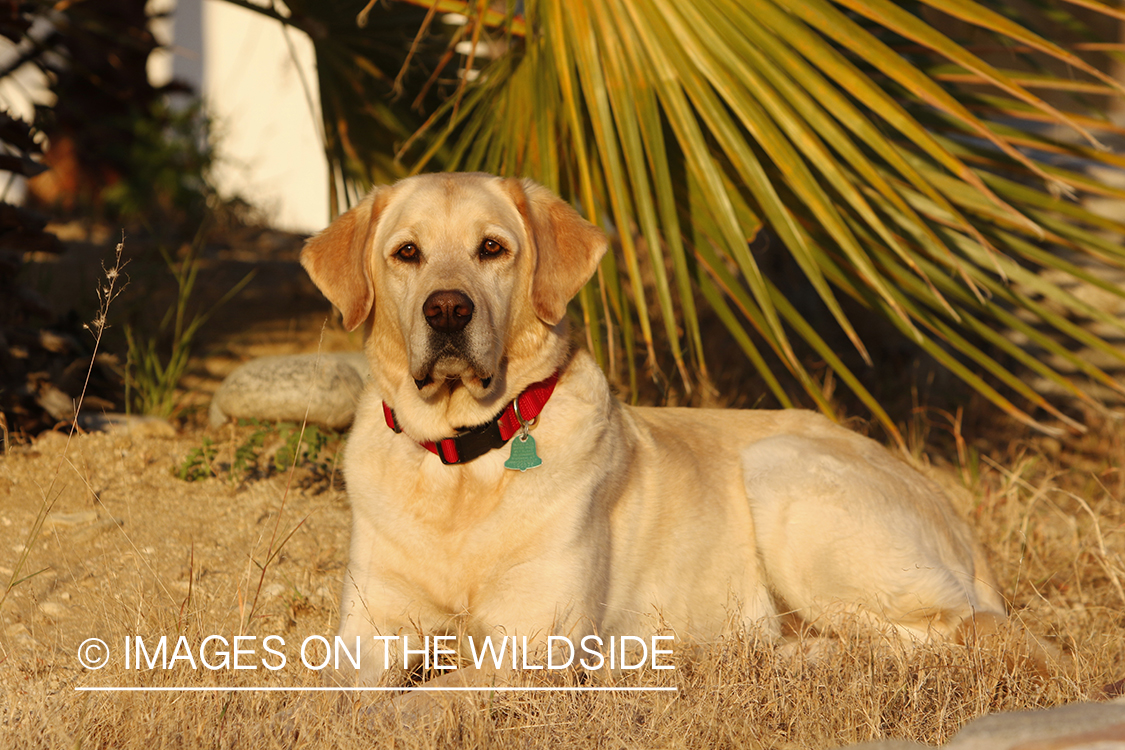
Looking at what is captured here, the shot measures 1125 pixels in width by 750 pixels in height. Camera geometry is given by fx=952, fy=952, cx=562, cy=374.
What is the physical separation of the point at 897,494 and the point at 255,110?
8248 millimetres

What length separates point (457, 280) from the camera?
8.38 feet

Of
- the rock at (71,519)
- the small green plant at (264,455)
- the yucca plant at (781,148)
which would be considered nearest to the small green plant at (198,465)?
the small green plant at (264,455)

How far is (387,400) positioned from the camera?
9.23ft

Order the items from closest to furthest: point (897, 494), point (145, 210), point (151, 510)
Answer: point (897, 494), point (151, 510), point (145, 210)

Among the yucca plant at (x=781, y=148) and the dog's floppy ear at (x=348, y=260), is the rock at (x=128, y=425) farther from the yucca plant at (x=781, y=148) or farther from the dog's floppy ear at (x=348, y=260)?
the yucca plant at (x=781, y=148)

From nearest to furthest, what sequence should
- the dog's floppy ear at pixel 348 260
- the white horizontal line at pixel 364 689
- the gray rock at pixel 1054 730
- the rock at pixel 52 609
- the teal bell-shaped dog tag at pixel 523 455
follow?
the gray rock at pixel 1054 730 → the white horizontal line at pixel 364 689 → the teal bell-shaped dog tag at pixel 523 455 → the dog's floppy ear at pixel 348 260 → the rock at pixel 52 609

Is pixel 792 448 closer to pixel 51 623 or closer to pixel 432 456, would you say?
pixel 432 456

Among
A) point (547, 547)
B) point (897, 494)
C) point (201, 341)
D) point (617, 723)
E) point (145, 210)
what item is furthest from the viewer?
point (145, 210)

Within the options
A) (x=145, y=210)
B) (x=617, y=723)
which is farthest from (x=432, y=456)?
(x=145, y=210)

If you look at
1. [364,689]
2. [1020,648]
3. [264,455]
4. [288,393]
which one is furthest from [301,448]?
[1020,648]

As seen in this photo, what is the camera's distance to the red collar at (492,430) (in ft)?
8.69

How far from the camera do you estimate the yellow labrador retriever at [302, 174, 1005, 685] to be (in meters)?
2.57

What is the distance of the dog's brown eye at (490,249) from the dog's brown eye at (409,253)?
175 mm

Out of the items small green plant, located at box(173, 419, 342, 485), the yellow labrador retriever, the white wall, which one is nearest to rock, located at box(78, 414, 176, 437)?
small green plant, located at box(173, 419, 342, 485)
